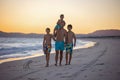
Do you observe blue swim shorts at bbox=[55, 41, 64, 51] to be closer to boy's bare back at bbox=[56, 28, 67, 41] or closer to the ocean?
boy's bare back at bbox=[56, 28, 67, 41]

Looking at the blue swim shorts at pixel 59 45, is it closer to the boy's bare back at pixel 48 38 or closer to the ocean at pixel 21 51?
the boy's bare back at pixel 48 38

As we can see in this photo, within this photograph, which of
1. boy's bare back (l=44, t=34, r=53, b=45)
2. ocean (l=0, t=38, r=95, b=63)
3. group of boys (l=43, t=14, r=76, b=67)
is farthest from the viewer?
ocean (l=0, t=38, r=95, b=63)

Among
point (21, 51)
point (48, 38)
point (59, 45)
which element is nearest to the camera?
point (59, 45)

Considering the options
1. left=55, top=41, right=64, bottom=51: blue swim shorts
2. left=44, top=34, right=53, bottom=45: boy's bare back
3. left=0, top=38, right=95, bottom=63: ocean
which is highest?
left=44, top=34, right=53, bottom=45: boy's bare back

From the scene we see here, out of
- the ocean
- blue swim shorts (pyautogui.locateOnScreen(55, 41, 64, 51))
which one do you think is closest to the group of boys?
blue swim shorts (pyautogui.locateOnScreen(55, 41, 64, 51))

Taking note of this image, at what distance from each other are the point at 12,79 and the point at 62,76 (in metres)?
1.43

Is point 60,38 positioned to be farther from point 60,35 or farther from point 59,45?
point 59,45

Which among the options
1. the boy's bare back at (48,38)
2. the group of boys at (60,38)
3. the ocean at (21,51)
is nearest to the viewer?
the group of boys at (60,38)

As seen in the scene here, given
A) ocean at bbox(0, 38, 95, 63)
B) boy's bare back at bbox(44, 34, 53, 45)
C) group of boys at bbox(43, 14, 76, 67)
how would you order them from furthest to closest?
ocean at bbox(0, 38, 95, 63), boy's bare back at bbox(44, 34, 53, 45), group of boys at bbox(43, 14, 76, 67)

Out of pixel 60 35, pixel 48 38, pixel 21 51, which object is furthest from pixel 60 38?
pixel 21 51

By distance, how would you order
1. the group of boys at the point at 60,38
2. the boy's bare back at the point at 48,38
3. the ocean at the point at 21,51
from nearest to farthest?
the group of boys at the point at 60,38 → the boy's bare back at the point at 48,38 → the ocean at the point at 21,51

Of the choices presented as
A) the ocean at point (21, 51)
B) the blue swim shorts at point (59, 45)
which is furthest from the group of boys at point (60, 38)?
the ocean at point (21, 51)

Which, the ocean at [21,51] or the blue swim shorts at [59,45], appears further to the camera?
the ocean at [21,51]

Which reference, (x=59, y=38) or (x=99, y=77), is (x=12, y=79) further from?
(x=59, y=38)
